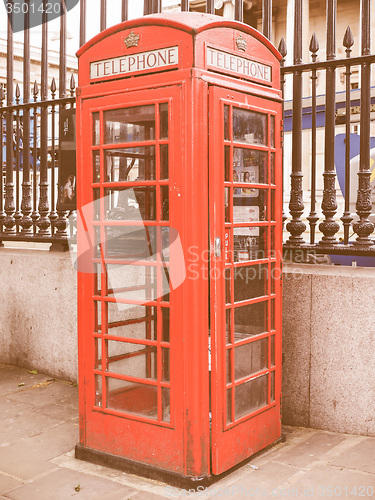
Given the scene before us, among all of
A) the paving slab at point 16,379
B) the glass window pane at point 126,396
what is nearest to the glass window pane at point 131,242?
the glass window pane at point 126,396

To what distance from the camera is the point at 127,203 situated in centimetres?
319

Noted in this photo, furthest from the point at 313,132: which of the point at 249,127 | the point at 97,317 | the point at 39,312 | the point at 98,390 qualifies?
the point at 39,312

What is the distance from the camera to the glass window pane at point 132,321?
3258 mm

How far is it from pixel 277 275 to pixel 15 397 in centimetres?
259

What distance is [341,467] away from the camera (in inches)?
124

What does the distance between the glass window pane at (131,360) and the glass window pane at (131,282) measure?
0.29 meters

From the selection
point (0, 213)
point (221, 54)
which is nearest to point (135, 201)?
point (221, 54)

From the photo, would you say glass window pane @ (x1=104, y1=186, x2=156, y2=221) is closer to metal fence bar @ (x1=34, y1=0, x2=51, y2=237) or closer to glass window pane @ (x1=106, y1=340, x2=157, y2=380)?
glass window pane @ (x1=106, y1=340, x2=157, y2=380)

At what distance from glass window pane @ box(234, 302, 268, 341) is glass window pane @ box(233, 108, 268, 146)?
3.13ft

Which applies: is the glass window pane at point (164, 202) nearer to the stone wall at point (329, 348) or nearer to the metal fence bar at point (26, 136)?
the stone wall at point (329, 348)

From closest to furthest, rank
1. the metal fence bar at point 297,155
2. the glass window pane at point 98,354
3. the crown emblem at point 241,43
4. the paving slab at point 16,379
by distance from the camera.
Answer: the crown emblem at point 241,43 → the glass window pane at point 98,354 → the metal fence bar at point 297,155 → the paving slab at point 16,379

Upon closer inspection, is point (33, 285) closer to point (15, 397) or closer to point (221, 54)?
point (15, 397)

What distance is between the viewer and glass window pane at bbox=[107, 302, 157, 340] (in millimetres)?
3258

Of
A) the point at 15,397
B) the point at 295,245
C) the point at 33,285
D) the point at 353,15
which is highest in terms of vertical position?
the point at 353,15
